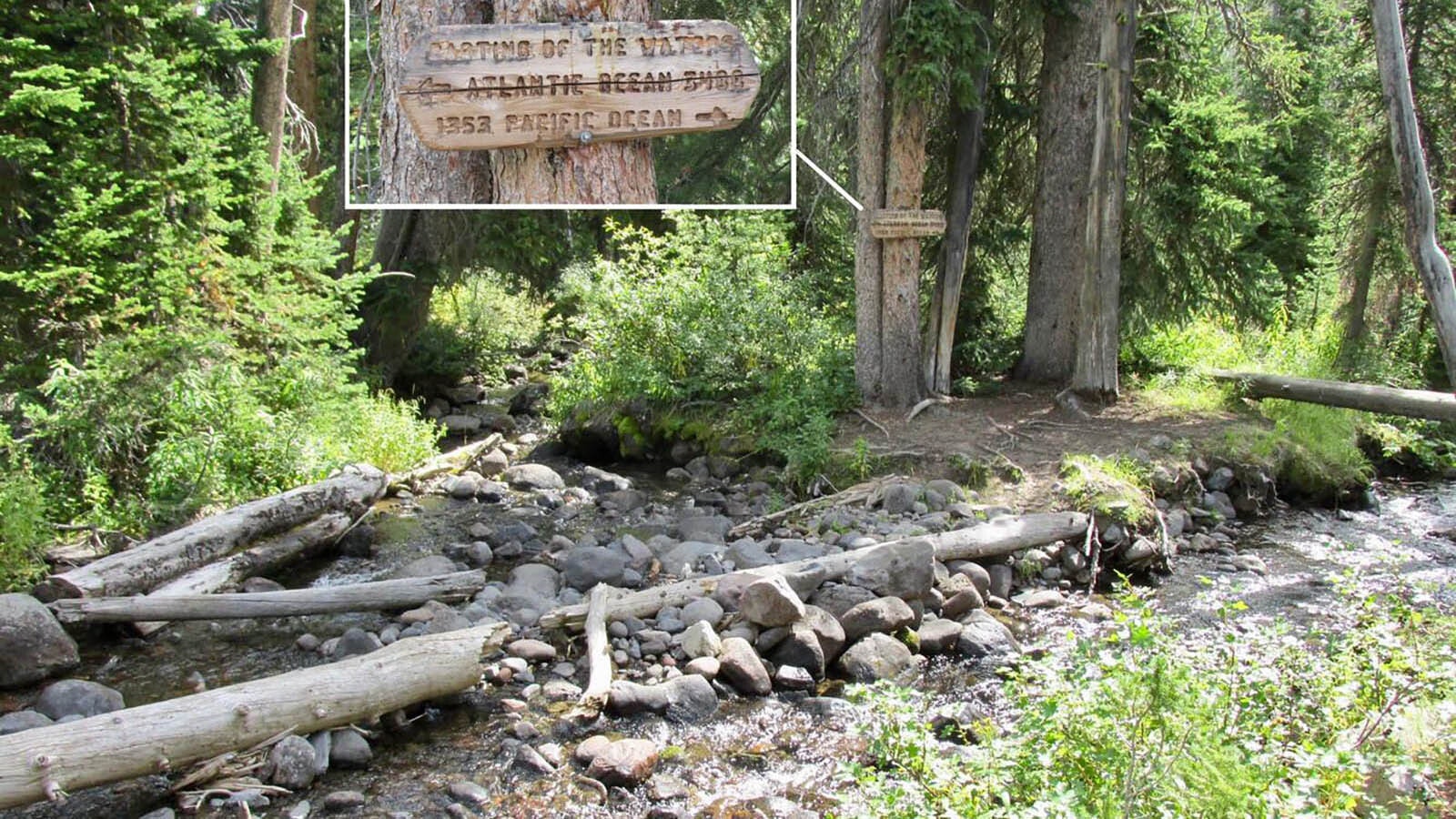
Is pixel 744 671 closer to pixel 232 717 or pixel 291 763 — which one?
pixel 291 763

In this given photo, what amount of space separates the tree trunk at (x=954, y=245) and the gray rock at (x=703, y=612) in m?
5.17

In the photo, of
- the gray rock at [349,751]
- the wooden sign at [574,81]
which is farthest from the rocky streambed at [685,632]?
the wooden sign at [574,81]

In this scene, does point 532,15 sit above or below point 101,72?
below

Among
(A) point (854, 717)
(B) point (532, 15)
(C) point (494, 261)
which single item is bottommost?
(A) point (854, 717)

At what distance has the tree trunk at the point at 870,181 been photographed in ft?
34.7

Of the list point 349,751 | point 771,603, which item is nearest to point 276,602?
point 349,751

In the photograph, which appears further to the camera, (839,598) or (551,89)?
(839,598)

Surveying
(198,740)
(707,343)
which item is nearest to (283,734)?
(198,740)

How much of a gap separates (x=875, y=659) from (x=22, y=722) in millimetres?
4455

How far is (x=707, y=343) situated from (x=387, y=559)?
14.5 ft

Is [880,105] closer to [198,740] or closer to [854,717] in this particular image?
[854,717]

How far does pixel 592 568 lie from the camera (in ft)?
26.1

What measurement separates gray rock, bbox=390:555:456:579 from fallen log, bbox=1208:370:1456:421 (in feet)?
26.0

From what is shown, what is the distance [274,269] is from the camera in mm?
11438
